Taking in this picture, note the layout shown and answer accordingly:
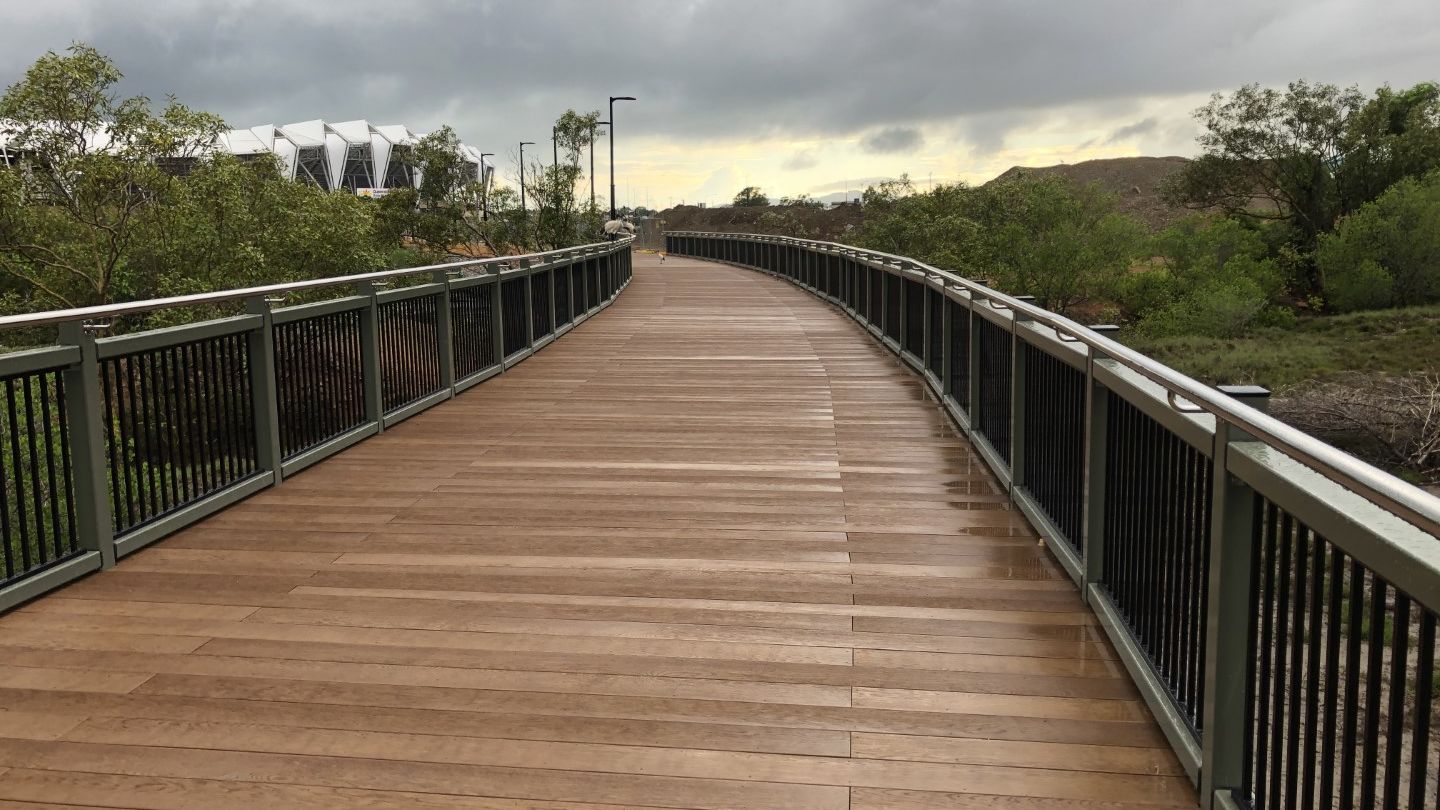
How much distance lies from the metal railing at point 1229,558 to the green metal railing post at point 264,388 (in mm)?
3879

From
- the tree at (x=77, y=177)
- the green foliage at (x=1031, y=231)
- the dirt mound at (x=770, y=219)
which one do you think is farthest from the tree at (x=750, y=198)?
the tree at (x=77, y=177)

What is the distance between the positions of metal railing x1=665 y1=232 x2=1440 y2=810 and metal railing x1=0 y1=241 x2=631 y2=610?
3.72 metres

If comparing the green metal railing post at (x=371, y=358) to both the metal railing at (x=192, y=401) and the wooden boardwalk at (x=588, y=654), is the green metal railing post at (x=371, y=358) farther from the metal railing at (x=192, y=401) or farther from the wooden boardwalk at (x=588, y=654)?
the wooden boardwalk at (x=588, y=654)

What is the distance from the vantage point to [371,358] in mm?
8039

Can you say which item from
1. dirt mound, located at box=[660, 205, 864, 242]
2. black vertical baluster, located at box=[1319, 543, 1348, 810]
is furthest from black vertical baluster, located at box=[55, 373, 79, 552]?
dirt mound, located at box=[660, 205, 864, 242]

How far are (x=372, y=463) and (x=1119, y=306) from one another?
63607 millimetres

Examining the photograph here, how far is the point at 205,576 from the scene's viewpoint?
4887 mm

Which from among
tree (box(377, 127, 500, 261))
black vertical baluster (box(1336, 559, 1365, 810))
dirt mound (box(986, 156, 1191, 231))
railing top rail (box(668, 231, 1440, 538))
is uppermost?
dirt mound (box(986, 156, 1191, 231))

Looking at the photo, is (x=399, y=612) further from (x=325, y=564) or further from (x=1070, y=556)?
(x=1070, y=556)

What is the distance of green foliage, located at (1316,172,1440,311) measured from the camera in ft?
166

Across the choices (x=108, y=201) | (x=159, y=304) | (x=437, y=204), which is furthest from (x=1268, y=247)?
(x=159, y=304)

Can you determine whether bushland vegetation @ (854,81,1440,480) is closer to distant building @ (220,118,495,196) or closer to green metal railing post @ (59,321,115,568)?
green metal railing post @ (59,321,115,568)

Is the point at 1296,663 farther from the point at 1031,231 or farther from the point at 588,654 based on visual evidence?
the point at 1031,231

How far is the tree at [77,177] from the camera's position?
21812 mm
